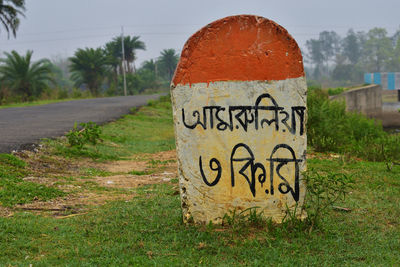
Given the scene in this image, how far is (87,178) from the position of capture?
6.68m

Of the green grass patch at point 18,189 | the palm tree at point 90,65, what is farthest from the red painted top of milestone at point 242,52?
the palm tree at point 90,65

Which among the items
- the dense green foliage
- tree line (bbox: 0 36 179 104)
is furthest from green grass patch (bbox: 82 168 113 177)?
tree line (bbox: 0 36 179 104)

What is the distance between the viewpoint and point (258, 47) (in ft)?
13.5

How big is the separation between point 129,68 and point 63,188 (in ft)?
164

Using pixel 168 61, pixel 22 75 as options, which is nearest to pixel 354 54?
pixel 168 61

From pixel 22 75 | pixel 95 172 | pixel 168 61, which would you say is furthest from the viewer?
pixel 168 61

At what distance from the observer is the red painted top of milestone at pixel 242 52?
4090 mm

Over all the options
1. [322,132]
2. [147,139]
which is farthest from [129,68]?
[322,132]

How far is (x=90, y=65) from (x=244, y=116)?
40759 mm

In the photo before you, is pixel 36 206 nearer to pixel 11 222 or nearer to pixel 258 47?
pixel 11 222

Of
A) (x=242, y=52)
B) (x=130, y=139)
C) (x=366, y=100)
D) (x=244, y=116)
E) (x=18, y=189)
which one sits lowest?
(x=366, y=100)

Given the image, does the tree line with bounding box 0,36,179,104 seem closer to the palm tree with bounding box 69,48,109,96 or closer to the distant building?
the palm tree with bounding box 69,48,109,96

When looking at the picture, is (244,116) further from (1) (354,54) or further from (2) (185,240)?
(1) (354,54)

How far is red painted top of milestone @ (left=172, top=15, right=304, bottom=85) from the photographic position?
4090 millimetres
